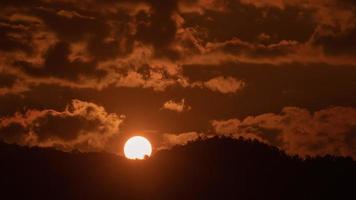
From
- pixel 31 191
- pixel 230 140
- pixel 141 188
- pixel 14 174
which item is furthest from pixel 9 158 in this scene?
pixel 230 140

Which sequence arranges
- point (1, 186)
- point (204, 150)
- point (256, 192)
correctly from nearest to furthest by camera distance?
point (256, 192) → point (1, 186) → point (204, 150)

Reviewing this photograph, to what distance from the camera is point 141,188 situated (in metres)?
151

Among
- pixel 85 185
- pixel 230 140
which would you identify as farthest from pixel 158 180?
pixel 230 140

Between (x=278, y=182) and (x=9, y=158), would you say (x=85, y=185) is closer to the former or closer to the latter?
(x=9, y=158)

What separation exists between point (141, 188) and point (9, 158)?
32111 millimetres

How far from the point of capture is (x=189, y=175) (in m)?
150

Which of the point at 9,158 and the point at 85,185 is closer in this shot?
the point at 85,185

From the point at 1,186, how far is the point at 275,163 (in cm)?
4986

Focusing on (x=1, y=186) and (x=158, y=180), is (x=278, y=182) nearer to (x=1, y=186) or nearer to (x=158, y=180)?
(x=158, y=180)

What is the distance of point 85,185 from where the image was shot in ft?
505

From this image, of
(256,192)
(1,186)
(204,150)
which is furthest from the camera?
(204,150)

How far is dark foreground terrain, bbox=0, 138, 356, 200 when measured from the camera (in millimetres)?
145375

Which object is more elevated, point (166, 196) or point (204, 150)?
point (204, 150)

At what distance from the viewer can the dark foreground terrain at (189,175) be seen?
145m
